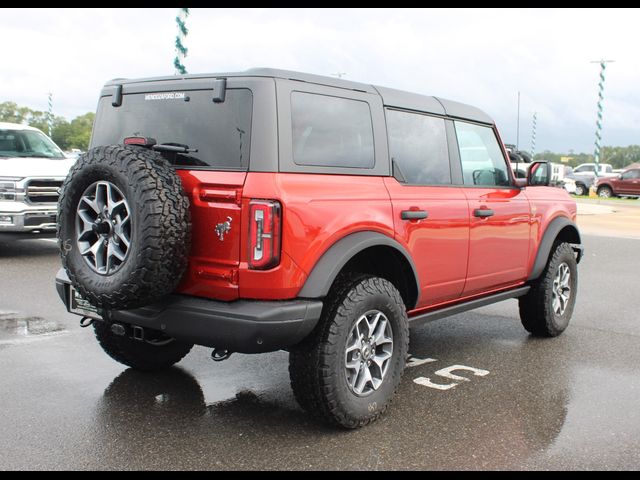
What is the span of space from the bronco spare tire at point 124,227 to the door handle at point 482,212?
227cm

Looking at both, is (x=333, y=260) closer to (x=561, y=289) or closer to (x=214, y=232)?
(x=214, y=232)

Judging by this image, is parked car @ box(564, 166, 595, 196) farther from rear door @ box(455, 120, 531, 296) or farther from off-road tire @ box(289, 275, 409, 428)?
off-road tire @ box(289, 275, 409, 428)

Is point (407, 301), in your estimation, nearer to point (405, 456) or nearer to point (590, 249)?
point (405, 456)

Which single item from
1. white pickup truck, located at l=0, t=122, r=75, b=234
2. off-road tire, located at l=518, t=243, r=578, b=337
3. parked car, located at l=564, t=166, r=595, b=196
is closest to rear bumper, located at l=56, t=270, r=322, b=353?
off-road tire, located at l=518, t=243, r=578, b=337

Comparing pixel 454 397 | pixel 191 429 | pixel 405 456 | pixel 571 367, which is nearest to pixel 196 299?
pixel 191 429

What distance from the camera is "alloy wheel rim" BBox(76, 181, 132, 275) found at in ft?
11.6

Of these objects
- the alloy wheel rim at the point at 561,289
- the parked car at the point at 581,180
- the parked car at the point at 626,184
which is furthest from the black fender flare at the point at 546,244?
the parked car at the point at 581,180

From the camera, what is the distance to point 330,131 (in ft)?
12.9

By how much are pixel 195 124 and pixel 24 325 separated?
3354mm

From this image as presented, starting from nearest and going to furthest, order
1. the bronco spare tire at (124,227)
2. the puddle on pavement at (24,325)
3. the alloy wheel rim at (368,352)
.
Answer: the bronco spare tire at (124,227) < the alloy wheel rim at (368,352) < the puddle on pavement at (24,325)

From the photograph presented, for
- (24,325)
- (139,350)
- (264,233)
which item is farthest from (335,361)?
(24,325)

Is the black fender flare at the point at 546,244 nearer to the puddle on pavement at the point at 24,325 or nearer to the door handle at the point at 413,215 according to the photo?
the door handle at the point at 413,215

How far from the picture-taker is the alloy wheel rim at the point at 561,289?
240 inches

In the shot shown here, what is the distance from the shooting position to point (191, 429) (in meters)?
3.86
